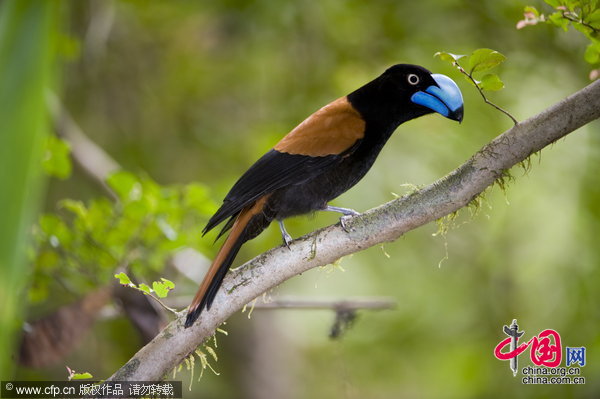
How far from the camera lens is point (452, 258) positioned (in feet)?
14.4

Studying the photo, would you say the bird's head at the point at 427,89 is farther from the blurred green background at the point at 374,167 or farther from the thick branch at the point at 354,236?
the blurred green background at the point at 374,167

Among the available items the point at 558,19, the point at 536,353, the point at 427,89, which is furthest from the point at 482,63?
the point at 536,353

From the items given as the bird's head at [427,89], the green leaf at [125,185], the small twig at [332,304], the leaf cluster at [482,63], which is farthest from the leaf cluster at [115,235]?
the leaf cluster at [482,63]

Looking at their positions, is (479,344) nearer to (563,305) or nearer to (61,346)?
(563,305)

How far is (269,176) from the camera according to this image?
2121mm

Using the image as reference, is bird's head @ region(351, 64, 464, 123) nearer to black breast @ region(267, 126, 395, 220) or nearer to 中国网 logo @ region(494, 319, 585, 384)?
black breast @ region(267, 126, 395, 220)

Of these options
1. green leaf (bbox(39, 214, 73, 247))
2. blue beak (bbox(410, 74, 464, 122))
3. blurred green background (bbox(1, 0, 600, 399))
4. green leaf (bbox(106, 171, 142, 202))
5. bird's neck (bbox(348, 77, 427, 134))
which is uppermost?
blurred green background (bbox(1, 0, 600, 399))

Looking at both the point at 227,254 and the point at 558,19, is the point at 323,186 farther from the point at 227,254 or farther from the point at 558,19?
the point at 558,19

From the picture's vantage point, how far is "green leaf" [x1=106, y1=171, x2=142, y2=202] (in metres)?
2.49

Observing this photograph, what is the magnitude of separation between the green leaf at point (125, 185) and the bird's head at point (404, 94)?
0.98 meters

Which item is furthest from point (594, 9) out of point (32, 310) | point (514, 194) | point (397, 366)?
point (397, 366)

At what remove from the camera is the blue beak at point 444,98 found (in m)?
2.05

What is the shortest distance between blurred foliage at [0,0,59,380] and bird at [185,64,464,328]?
1109mm

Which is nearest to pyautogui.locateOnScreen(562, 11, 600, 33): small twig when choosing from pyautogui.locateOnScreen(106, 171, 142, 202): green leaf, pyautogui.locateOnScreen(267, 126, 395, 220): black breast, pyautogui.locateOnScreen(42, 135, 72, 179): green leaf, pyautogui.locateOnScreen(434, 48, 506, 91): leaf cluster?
pyautogui.locateOnScreen(434, 48, 506, 91): leaf cluster
